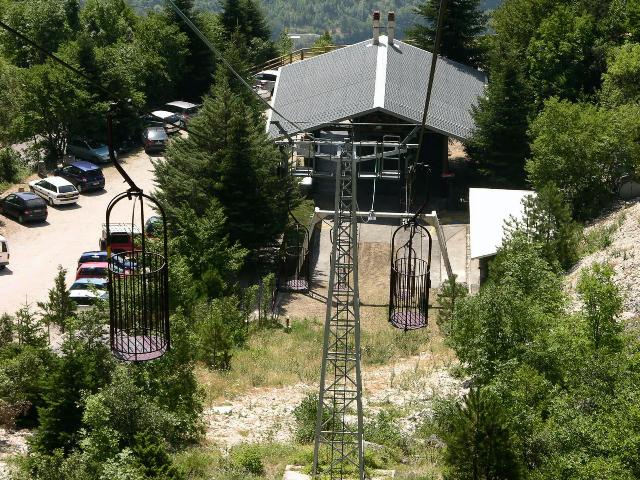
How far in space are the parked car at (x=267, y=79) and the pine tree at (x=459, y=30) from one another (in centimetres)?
922

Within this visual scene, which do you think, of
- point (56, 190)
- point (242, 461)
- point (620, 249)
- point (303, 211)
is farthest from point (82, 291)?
point (620, 249)

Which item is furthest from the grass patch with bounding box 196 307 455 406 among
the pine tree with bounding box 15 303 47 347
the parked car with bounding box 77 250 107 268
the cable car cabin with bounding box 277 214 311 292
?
the parked car with bounding box 77 250 107 268

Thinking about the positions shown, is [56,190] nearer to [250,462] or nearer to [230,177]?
[230,177]

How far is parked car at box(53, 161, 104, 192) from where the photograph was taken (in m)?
50.6

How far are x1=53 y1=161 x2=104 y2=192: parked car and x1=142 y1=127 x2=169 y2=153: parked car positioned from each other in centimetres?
529

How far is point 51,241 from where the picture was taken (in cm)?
4519

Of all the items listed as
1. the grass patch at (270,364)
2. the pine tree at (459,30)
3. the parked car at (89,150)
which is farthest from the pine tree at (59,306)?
the pine tree at (459,30)

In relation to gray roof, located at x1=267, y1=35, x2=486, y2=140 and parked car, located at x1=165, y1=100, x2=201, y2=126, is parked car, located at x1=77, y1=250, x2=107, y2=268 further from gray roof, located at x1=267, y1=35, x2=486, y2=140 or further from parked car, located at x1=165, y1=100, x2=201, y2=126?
parked car, located at x1=165, y1=100, x2=201, y2=126

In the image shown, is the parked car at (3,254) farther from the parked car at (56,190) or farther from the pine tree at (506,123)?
the pine tree at (506,123)

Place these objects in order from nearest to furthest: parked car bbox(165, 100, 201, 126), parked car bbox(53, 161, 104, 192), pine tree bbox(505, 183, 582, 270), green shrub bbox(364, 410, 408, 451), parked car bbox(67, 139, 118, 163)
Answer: green shrub bbox(364, 410, 408, 451), pine tree bbox(505, 183, 582, 270), parked car bbox(53, 161, 104, 192), parked car bbox(67, 139, 118, 163), parked car bbox(165, 100, 201, 126)

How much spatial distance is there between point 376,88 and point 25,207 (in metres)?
16.1

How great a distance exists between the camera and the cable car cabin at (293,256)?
38231 millimetres

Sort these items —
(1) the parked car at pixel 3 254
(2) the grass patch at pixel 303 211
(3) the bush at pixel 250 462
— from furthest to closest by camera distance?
(2) the grass patch at pixel 303 211, (1) the parked car at pixel 3 254, (3) the bush at pixel 250 462

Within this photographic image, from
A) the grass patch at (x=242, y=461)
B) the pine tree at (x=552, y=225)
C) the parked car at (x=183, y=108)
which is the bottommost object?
the grass patch at (x=242, y=461)
